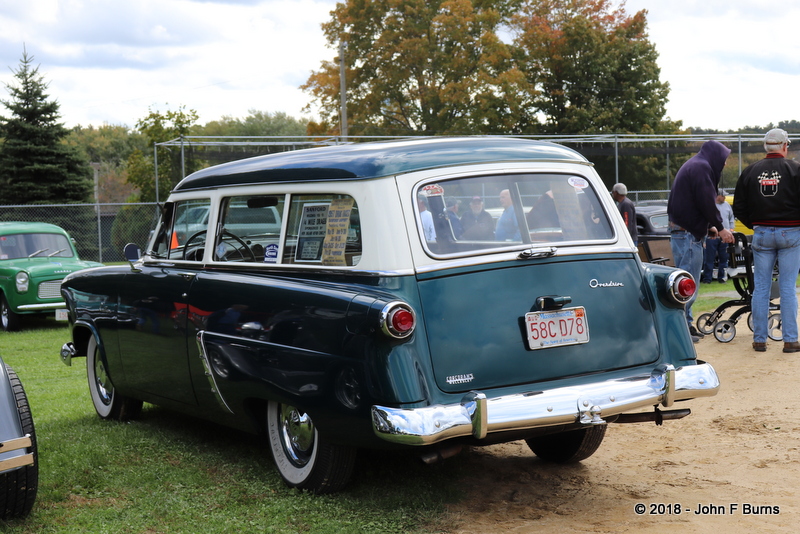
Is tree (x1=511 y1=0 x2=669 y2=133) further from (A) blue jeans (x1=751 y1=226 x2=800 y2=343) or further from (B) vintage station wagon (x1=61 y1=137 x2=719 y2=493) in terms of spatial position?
(B) vintage station wagon (x1=61 y1=137 x2=719 y2=493)

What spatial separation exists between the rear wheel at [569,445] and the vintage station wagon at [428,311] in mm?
12

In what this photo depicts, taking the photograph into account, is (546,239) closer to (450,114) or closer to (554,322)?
(554,322)

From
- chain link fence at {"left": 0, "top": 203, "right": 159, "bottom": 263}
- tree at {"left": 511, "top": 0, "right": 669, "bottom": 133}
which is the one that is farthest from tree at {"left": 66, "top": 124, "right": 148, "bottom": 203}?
chain link fence at {"left": 0, "top": 203, "right": 159, "bottom": 263}

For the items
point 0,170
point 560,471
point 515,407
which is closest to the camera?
point 515,407

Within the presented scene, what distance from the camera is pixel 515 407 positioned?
12.6 ft

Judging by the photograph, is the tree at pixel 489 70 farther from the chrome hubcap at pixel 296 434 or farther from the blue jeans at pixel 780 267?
the chrome hubcap at pixel 296 434

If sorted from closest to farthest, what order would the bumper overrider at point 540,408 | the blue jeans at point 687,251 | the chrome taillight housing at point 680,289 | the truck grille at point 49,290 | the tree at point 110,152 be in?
1. the bumper overrider at point 540,408
2. the chrome taillight housing at point 680,289
3. the blue jeans at point 687,251
4. the truck grille at point 49,290
5. the tree at point 110,152

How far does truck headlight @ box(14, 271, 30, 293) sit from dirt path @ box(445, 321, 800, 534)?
32.7 feet

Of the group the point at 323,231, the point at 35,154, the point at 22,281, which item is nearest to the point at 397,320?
the point at 323,231

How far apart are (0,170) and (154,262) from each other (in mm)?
29158

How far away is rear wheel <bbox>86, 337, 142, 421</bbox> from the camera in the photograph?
634cm

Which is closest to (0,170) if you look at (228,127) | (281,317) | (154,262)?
(154,262)

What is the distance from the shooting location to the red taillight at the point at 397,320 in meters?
3.75

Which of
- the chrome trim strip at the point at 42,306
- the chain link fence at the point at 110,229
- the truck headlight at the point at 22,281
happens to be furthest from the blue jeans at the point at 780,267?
the chain link fence at the point at 110,229
